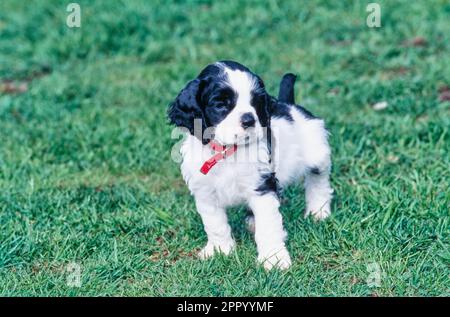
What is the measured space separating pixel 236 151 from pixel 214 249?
64 cm

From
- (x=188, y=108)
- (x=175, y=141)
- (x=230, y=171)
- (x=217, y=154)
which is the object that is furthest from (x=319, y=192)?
(x=175, y=141)

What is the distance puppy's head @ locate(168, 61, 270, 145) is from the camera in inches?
168

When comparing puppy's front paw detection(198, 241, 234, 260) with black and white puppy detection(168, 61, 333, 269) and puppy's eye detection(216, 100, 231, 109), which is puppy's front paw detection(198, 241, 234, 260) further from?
puppy's eye detection(216, 100, 231, 109)

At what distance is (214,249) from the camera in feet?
15.8

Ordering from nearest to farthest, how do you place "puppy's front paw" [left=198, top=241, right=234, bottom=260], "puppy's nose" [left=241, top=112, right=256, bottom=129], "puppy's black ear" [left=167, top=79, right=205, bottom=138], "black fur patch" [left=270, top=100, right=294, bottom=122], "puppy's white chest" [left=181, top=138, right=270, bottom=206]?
"puppy's nose" [left=241, top=112, right=256, bottom=129] < "puppy's black ear" [left=167, top=79, right=205, bottom=138] < "puppy's white chest" [left=181, top=138, right=270, bottom=206] < "puppy's front paw" [left=198, top=241, right=234, bottom=260] < "black fur patch" [left=270, top=100, right=294, bottom=122]

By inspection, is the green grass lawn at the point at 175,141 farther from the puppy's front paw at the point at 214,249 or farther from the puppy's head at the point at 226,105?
the puppy's head at the point at 226,105

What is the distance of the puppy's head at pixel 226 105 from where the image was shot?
4273 mm

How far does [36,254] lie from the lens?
16.4ft

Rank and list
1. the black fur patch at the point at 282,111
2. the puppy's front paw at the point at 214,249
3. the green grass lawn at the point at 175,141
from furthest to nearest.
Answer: the black fur patch at the point at 282,111, the puppy's front paw at the point at 214,249, the green grass lawn at the point at 175,141

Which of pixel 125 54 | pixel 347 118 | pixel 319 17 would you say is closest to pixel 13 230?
pixel 347 118

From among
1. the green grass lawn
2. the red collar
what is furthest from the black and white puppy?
the green grass lawn

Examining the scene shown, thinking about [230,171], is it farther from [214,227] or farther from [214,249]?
[214,249]

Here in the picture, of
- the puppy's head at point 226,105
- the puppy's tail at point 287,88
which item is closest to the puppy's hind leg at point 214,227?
the puppy's head at point 226,105
